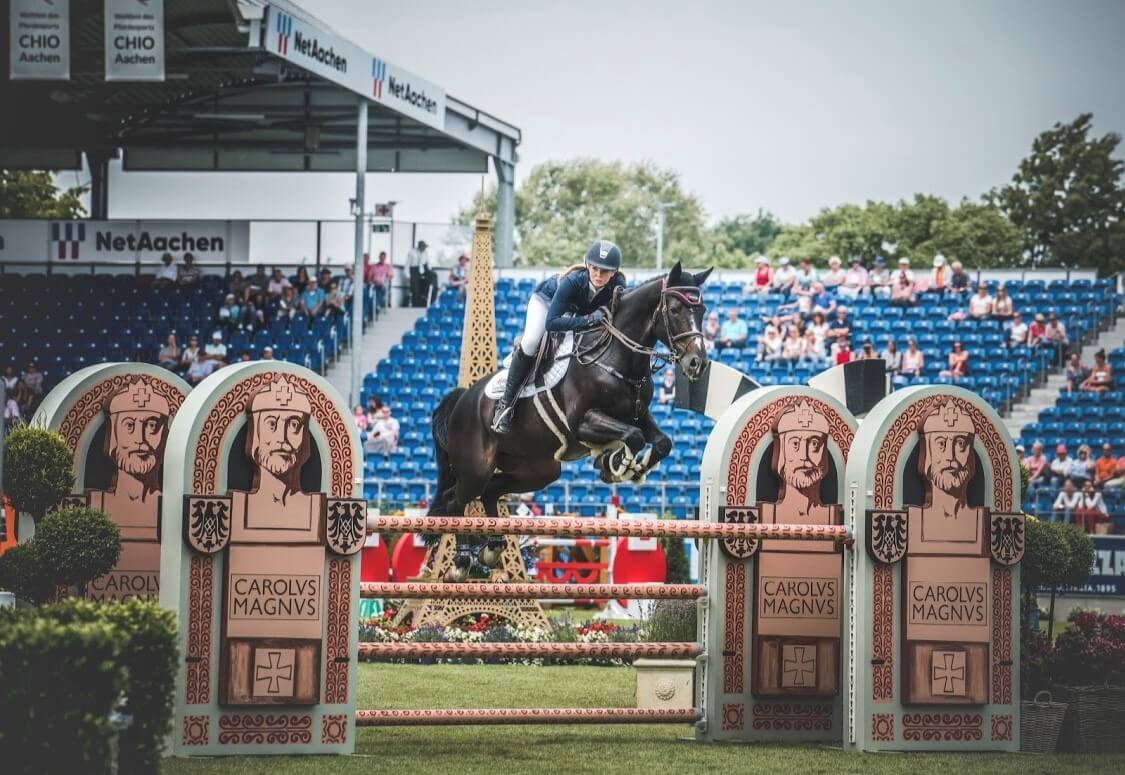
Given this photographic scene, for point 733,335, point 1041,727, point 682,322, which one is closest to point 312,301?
point 733,335

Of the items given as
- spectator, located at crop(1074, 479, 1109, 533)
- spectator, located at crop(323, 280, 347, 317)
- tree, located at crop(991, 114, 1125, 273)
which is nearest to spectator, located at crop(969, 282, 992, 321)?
spectator, located at crop(1074, 479, 1109, 533)

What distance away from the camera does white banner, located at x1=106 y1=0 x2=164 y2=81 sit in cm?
1641

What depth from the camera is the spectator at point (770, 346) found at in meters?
20.8

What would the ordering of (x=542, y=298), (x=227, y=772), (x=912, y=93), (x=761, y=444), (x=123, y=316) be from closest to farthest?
(x=227, y=772)
(x=761, y=444)
(x=542, y=298)
(x=912, y=93)
(x=123, y=316)

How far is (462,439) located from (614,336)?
131 cm

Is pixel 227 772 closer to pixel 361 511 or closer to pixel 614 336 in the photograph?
pixel 361 511

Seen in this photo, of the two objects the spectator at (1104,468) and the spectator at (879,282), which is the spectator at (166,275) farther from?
the spectator at (1104,468)

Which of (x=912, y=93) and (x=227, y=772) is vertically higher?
(x=912, y=93)

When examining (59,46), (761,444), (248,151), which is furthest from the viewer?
(248,151)

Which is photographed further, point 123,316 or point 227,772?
point 123,316

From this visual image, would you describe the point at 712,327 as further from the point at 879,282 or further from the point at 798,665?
the point at 798,665

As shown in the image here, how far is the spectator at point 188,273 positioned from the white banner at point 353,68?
4.75m

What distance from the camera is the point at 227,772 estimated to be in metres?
5.68

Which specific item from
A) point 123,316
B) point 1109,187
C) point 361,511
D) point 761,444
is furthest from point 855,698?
point 1109,187
